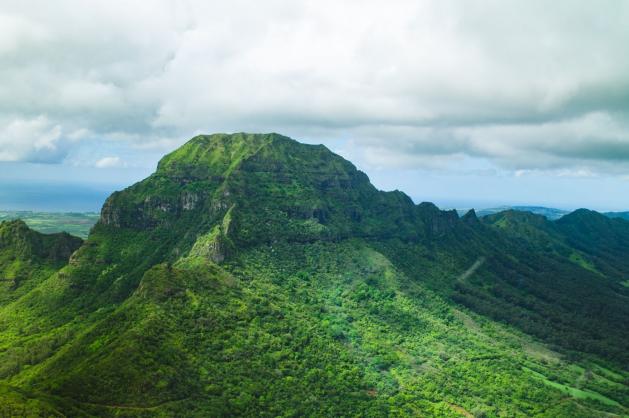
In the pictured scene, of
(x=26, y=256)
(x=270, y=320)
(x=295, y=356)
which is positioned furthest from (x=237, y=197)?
(x=295, y=356)

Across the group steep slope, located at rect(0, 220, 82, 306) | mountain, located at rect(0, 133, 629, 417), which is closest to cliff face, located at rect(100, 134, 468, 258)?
mountain, located at rect(0, 133, 629, 417)

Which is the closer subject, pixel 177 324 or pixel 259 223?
pixel 177 324

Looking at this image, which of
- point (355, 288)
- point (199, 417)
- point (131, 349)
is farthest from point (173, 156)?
point (199, 417)

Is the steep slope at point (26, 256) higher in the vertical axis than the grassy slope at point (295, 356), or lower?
higher

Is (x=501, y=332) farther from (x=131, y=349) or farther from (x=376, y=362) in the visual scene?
(x=131, y=349)

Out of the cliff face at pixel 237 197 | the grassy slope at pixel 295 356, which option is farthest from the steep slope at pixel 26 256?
the grassy slope at pixel 295 356

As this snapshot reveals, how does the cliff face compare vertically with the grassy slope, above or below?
above

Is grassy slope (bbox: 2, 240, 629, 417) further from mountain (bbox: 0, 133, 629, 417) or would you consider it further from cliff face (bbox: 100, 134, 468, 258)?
cliff face (bbox: 100, 134, 468, 258)

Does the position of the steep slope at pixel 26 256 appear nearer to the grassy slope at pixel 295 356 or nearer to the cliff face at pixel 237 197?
the cliff face at pixel 237 197
